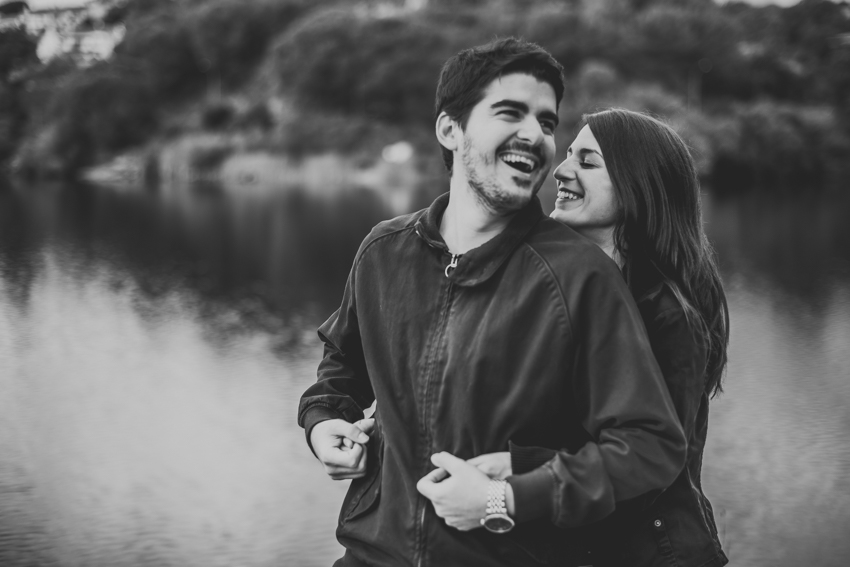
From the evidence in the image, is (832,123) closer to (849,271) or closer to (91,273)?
(849,271)

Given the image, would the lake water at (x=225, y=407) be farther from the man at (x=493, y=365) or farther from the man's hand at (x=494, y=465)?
the man's hand at (x=494, y=465)

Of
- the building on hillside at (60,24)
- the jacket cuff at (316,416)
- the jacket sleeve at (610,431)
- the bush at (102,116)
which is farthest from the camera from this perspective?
the bush at (102,116)

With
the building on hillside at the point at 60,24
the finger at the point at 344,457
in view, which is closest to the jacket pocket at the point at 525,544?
the finger at the point at 344,457

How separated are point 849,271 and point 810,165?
36667mm

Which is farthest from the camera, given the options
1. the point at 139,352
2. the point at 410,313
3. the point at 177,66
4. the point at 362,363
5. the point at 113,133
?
the point at 177,66

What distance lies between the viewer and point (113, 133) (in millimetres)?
56438

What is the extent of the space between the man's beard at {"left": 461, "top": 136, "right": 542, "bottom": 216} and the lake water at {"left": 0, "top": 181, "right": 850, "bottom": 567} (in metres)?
4.42

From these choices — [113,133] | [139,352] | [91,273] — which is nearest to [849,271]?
[139,352]

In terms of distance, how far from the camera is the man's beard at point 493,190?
2.03 metres

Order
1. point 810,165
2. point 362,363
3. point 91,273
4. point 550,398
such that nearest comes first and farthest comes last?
point 550,398, point 362,363, point 91,273, point 810,165

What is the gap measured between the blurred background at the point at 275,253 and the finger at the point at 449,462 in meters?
1.84

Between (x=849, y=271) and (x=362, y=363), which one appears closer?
(x=362, y=363)

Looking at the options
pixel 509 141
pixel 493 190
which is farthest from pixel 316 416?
pixel 509 141

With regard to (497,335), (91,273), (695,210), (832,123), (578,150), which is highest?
(832,123)
